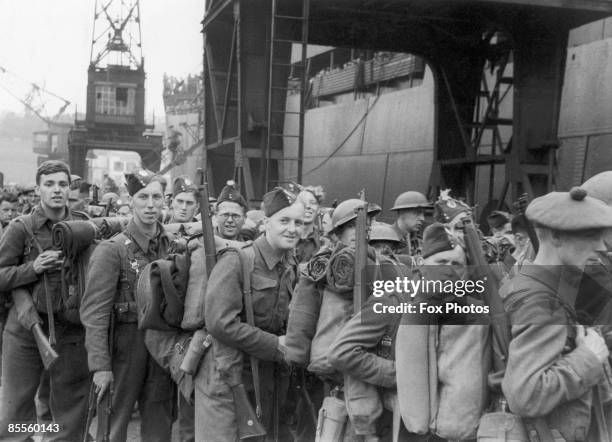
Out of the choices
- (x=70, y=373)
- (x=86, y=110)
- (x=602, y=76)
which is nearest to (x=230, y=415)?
(x=70, y=373)

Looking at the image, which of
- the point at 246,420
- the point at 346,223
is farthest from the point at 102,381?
the point at 346,223

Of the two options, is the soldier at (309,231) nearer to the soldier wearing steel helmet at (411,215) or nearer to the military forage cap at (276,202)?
the soldier wearing steel helmet at (411,215)

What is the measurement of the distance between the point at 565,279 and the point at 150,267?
257cm

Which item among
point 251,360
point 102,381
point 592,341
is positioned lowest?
point 102,381

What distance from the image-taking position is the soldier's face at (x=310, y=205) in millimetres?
6777

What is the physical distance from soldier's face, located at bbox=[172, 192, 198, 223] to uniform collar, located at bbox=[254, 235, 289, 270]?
8.64 ft

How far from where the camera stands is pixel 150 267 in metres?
4.62

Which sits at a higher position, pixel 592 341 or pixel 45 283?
pixel 592 341

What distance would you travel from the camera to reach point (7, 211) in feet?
36.2

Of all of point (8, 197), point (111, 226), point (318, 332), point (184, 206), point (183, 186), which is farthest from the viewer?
point (8, 197)

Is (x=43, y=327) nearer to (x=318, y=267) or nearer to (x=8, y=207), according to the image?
(x=318, y=267)

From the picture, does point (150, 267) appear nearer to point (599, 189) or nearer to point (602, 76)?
point (599, 189)

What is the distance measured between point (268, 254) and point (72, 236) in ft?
4.97

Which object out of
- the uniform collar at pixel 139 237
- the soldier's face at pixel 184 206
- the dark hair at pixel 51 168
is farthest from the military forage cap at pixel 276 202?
the soldier's face at pixel 184 206
